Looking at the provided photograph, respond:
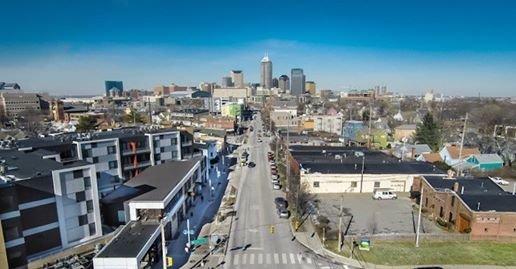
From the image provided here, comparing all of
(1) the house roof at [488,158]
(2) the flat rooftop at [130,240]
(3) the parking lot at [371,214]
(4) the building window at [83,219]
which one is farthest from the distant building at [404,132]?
(4) the building window at [83,219]

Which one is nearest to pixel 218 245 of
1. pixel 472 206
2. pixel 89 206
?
pixel 89 206

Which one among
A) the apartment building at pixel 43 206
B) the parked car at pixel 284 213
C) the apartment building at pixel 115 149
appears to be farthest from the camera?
the apartment building at pixel 115 149

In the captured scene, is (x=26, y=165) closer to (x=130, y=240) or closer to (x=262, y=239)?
(x=130, y=240)

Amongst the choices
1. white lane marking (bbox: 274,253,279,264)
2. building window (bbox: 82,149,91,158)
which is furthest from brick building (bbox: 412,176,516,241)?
building window (bbox: 82,149,91,158)

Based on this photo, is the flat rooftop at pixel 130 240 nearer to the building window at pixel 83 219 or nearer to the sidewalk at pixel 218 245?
the sidewalk at pixel 218 245

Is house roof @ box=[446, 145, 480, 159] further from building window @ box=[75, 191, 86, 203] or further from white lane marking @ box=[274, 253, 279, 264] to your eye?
building window @ box=[75, 191, 86, 203]

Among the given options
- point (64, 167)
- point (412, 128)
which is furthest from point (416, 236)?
point (412, 128)

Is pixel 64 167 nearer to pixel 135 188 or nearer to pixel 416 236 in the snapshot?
pixel 135 188
